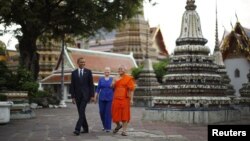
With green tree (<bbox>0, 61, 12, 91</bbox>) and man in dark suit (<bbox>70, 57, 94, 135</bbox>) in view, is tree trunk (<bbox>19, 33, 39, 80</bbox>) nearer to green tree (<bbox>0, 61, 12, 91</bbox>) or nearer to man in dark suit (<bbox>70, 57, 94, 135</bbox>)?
green tree (<bbox>0, 61, 12, 91</bbox>)

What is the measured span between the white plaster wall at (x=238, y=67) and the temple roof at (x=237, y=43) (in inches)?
17.3

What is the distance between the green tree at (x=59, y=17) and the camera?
2042cm

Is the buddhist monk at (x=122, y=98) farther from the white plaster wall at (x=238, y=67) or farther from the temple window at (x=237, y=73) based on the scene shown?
the temple window at (x=237, y=73)

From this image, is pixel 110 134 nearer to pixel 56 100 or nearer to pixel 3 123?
pixel 3 123

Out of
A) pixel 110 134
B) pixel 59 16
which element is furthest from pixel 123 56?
pixel 110 134

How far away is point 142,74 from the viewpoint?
32.8 metres

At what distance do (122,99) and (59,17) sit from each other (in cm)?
1209

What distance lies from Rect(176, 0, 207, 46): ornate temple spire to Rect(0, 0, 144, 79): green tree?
6.63 m

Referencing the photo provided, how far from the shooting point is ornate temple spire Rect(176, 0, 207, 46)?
15375mm

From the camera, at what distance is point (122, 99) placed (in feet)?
34.8

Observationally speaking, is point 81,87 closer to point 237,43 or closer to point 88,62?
point 237,43

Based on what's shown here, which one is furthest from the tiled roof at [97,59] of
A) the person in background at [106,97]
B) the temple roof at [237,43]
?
the person in background at [106,97]

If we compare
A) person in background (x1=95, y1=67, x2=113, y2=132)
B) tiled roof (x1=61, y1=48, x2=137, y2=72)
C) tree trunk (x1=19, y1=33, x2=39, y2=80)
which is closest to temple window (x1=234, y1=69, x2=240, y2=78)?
tree trunk (x1=19, y1=33, x2=39, y2=80)

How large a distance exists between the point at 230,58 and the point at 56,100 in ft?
42.0
